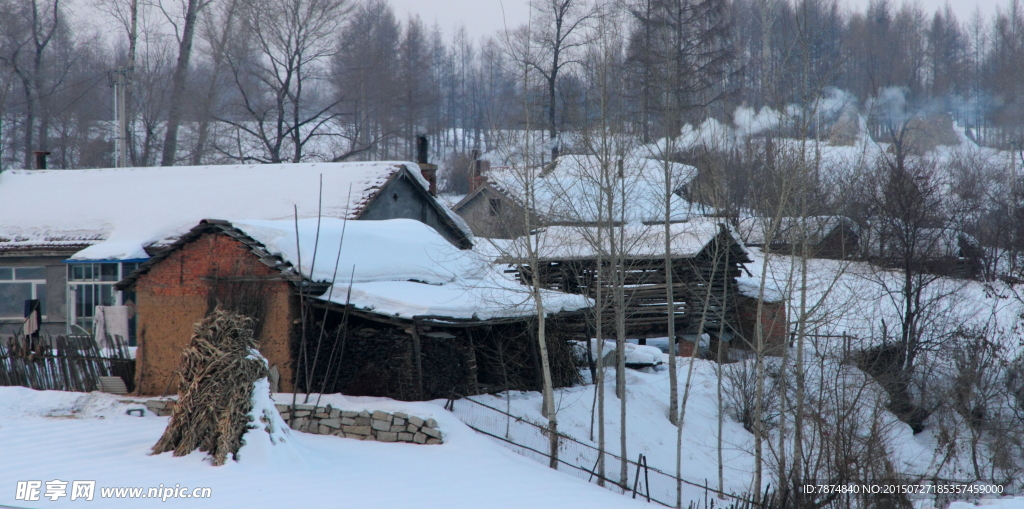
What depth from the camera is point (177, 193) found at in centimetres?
2481

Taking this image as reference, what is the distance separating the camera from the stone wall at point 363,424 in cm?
1306

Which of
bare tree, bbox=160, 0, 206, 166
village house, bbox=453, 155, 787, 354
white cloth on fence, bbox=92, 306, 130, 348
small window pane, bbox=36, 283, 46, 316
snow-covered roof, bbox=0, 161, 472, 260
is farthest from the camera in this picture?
bare tree, bbox=160, 0, 206, 166

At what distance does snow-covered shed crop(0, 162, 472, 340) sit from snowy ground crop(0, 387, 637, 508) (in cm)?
868

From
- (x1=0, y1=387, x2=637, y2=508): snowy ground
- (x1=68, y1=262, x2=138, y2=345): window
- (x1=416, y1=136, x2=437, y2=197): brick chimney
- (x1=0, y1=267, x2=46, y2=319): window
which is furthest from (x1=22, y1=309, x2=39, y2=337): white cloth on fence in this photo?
(x1=416, y1=136, x2=437, y2=197): brick chimney

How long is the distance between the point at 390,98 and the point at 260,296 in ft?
Result: 131

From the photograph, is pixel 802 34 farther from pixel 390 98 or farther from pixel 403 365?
pixel 390 98

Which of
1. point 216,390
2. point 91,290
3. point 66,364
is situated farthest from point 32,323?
point 216,390

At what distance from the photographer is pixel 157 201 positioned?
2448 cm

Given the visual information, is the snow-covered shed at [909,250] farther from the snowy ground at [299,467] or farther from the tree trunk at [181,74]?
the tree trunk at [181,74]

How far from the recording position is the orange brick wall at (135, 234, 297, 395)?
47.0ft

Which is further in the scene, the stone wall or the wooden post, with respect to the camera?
the wooden post

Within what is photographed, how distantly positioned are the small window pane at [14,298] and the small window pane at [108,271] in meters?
3.42

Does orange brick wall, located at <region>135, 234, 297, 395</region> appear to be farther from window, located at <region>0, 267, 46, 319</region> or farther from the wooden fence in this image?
window, located at <region>0, 267, 46, 319</region>

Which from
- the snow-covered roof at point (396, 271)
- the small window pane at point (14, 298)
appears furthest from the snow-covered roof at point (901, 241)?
the small window pane at point (14, 298)
